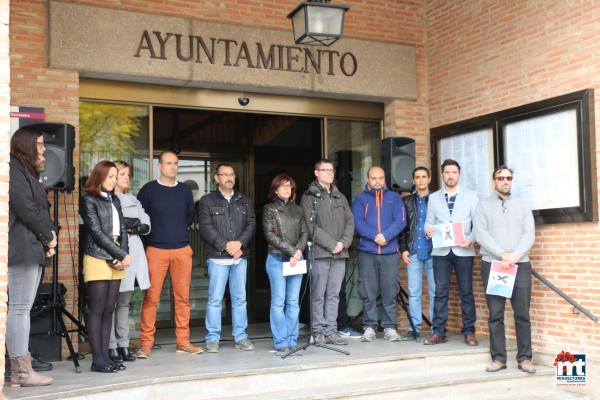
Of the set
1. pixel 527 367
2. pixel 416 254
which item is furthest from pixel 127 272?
pixel 527 367

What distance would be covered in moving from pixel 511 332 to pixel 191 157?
177 inches

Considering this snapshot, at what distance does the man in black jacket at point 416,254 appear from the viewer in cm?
703

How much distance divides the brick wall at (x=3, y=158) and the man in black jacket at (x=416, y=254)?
3974 millimetres

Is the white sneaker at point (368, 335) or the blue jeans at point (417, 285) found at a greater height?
the blue jeans at point (417, 285)

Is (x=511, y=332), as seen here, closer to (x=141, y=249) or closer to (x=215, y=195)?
(x=215, y=195)

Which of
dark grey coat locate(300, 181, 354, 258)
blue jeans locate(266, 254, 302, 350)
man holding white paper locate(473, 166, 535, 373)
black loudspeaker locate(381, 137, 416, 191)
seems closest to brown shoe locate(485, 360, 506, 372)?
man holding white paper locate(473, 166, 535, 373)

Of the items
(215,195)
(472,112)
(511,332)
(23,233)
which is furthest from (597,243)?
(23,233)

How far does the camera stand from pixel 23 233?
15.5ft

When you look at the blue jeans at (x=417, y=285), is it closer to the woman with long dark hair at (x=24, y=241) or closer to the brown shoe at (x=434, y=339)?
the brown shoe at (x=434, y=339)

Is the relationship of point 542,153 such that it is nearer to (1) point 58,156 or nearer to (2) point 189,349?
(2) point 189,349

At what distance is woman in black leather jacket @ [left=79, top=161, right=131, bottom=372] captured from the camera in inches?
210

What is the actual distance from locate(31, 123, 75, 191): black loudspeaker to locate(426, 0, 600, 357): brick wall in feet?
14.1

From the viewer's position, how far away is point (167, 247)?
629 cm
